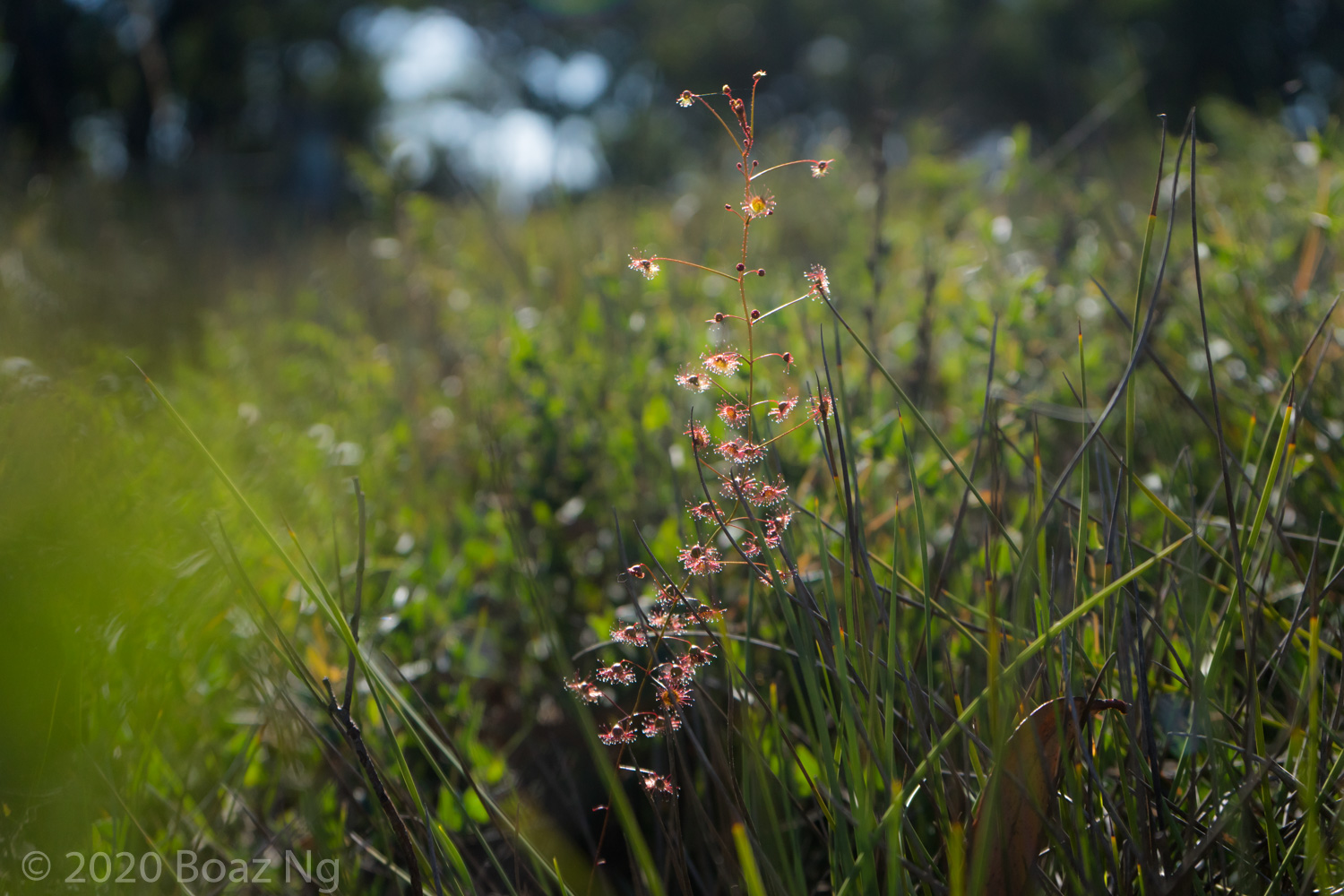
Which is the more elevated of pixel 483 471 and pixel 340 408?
pixel 340 408

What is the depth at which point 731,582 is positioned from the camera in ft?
4.31

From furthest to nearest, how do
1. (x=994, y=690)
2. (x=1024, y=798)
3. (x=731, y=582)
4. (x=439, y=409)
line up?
1. (x=439, y=409)
2. (x=731, y=582)
3. (x=1024, y=798)
4. (x=994, y=690)

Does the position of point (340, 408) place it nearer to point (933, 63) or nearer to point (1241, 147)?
point (1241, 147)

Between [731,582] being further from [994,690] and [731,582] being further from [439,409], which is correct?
[439,409]

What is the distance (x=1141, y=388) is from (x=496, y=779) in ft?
4.78

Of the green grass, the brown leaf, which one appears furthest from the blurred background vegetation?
the brown leaf

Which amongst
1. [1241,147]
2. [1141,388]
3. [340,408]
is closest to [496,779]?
[340,408]

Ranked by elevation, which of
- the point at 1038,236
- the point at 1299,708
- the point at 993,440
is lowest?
the point at 1299,708

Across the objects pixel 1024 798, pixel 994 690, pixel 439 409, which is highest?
pixel 439 409

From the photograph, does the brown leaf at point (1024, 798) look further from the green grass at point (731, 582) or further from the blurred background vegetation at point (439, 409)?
the blurred background vegetation at point (439, 409)

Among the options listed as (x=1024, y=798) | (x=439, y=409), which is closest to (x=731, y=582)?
(x=1024, y=798)

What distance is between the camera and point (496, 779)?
1120 millimetres

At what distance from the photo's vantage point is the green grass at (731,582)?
0.68 meters

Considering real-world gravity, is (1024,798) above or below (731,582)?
below
